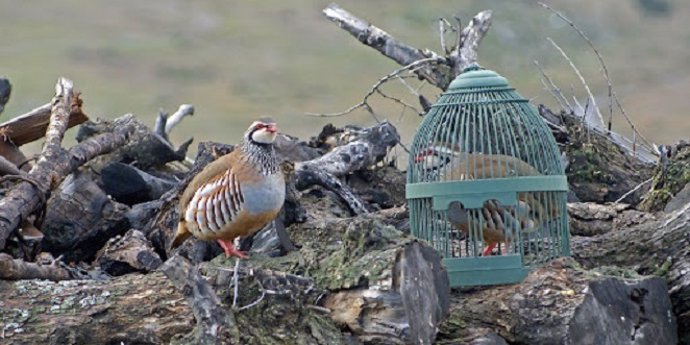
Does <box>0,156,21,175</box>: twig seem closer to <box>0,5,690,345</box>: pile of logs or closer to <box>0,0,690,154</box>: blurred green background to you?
<box>0,5,690,345</box>: pile of logs

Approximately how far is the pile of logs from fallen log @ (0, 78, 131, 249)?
0.04 feet

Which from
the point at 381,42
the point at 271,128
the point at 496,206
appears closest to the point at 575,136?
the point at 381,42

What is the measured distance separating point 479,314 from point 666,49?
4134cm

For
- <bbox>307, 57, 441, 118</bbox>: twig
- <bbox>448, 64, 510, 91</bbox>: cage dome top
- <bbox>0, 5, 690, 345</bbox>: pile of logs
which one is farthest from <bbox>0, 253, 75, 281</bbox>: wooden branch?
<bbox>307, 57, 441, 118</bbox>: twig

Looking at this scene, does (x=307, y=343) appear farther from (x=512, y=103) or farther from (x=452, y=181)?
(x=512, y=103)

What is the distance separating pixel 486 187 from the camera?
7.10 meters

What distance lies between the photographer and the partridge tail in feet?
25.8

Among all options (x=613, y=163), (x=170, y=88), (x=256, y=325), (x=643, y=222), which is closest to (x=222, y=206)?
(x=256, y=325)

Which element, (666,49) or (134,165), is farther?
(666,49)

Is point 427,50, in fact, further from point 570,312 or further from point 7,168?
point 570,312

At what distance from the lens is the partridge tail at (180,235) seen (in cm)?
788

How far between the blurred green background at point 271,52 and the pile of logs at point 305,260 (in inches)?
763

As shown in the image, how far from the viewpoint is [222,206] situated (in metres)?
7.55

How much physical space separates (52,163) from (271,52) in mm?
47329
